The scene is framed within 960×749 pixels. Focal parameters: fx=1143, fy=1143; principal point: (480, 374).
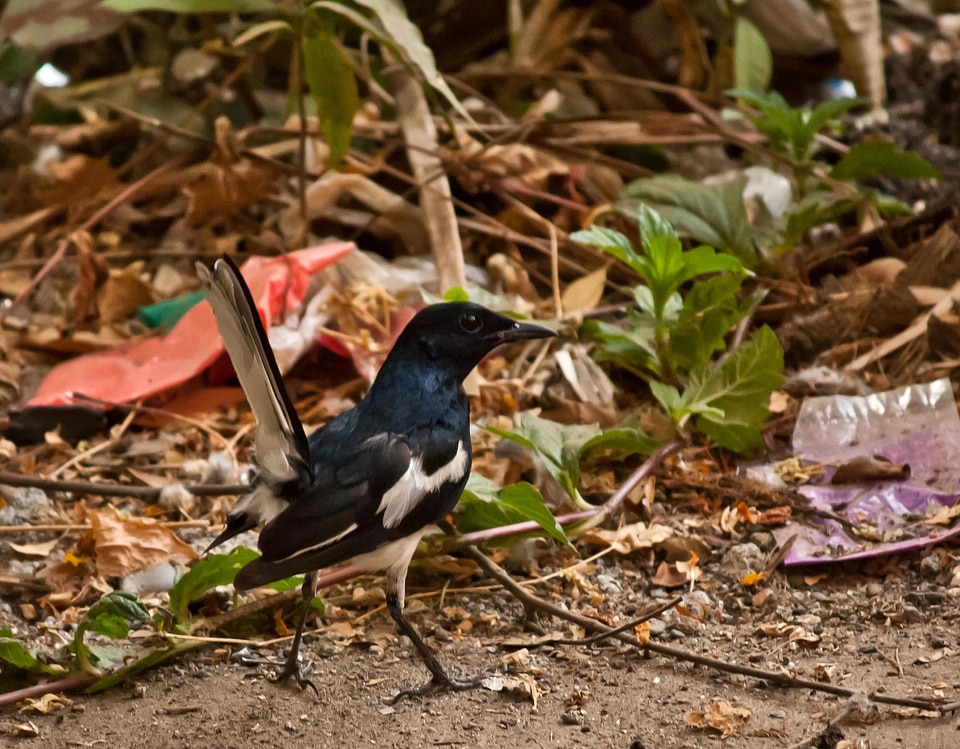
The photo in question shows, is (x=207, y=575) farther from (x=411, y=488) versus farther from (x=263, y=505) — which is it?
(x=411, y=488)

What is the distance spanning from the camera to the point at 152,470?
12.0ft

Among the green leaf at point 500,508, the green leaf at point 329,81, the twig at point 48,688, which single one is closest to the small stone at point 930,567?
the green leaf at point 500,508

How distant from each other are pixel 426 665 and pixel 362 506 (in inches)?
16.3

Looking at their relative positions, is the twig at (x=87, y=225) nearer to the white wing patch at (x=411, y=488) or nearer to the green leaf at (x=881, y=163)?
the white wing patch at (x=411, y=488)

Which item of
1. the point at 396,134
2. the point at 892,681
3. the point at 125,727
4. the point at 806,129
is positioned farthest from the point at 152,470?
the point at 806,129

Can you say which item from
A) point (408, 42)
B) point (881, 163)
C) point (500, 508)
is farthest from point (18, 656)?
point (881, 163)

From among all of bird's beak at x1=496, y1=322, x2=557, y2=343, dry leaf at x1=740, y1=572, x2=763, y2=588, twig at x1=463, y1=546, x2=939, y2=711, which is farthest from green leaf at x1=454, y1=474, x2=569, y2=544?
dry leaf at x1=740, y1=572, x2=763, y2=588

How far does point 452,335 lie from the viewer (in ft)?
9.21

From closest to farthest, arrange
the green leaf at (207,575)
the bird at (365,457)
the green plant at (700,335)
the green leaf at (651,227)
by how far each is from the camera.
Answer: the bird at (365,457), the green leaf at (207,575), the green plant at (700,335), the green leaf at (651,227)

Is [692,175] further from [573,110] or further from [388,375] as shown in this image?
[388,375]

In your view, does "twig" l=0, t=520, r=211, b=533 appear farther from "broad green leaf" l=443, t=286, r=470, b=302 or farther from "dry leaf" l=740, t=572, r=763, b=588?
"dry leaf" l=740, t=572, r=763, b=588

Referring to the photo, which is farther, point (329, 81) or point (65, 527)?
point (329, 81)

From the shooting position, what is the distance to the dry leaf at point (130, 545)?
3.04 meters

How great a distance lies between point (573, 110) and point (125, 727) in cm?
366
